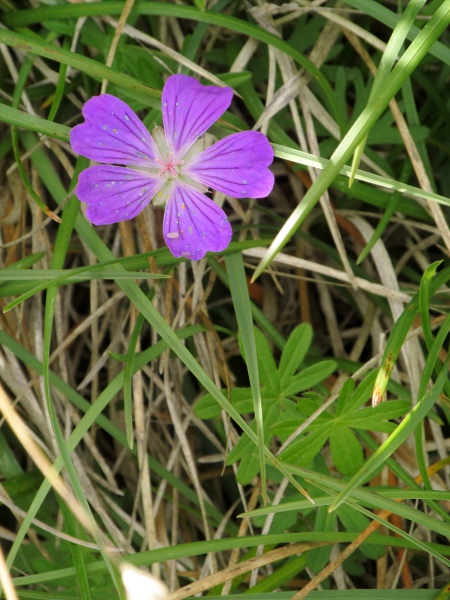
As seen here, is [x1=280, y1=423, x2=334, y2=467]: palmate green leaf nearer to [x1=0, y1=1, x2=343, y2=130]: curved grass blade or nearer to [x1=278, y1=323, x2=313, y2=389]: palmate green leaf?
[x1=278, y1=323, x2=313, y2=389]: palmate green leaf

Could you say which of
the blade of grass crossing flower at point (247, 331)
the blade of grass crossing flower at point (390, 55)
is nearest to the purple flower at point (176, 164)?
the blade of grass crossing flower at point (247, 331)

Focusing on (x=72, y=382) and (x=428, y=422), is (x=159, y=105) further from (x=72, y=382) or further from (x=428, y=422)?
(x=428, y=422)

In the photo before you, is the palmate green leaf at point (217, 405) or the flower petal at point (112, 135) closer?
the flower petal at point (112, 135)

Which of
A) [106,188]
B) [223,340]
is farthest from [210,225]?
[223,340]

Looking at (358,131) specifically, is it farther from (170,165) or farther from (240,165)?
(170,165)

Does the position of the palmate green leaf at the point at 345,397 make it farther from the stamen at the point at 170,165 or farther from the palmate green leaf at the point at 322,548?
the stamen at the point at 170,165
